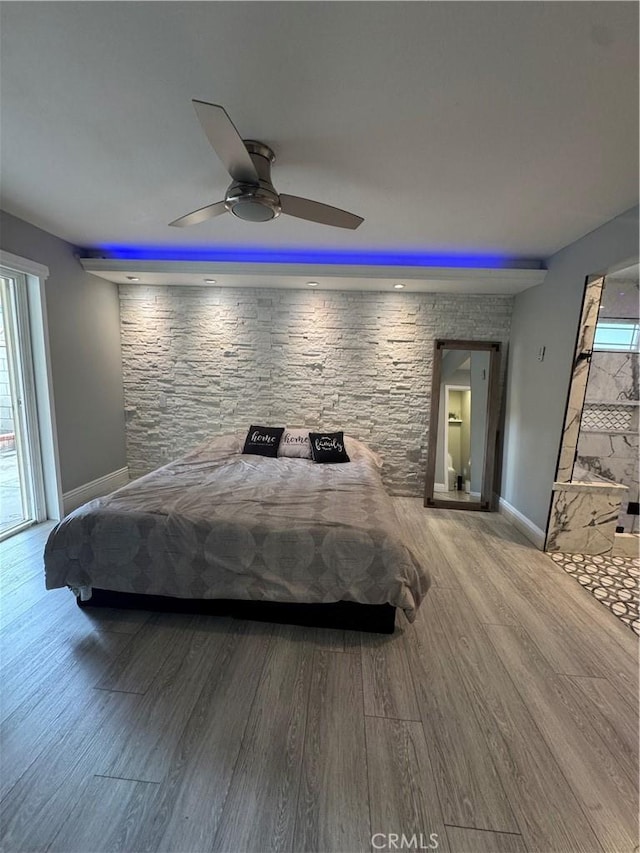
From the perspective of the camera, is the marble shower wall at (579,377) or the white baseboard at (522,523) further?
the white baseboard at (522,523)

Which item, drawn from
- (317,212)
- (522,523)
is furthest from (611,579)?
(317,212)

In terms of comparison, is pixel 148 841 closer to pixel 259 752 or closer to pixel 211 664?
pixel 259 752

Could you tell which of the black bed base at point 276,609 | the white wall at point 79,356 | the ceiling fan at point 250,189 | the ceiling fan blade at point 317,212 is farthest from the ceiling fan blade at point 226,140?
the white wall at point 79,356

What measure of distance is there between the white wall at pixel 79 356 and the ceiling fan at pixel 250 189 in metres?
1.86

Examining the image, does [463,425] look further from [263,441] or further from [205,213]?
[205,213]

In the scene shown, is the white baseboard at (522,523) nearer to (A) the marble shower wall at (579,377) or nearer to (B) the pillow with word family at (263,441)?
(A) the marble shower wall at (579,377)

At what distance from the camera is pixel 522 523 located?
342 cm

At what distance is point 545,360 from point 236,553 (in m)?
3.09

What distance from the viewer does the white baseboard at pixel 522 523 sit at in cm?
311

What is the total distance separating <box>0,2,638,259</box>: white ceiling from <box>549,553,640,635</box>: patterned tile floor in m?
2.58

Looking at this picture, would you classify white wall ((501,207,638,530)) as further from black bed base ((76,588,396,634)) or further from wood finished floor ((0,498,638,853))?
black bed base ((76,588,396,634))

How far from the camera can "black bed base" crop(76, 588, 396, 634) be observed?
6.42 feet

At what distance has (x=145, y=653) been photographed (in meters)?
1.79

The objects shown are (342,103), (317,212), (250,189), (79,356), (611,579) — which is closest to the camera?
(342,103)
